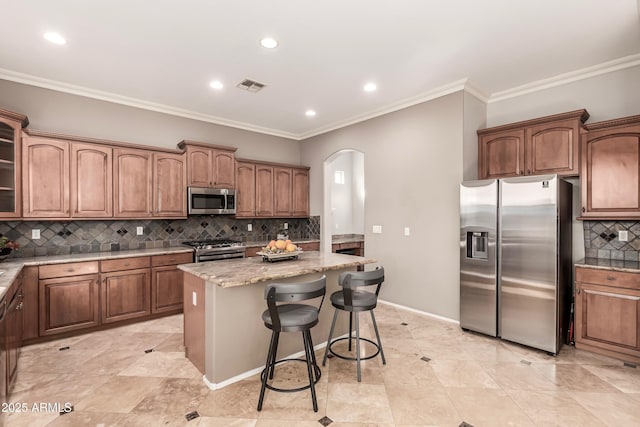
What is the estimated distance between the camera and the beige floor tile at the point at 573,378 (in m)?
2.55

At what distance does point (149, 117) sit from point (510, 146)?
478 centimetres

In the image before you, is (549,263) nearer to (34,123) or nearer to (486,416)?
(486,416)

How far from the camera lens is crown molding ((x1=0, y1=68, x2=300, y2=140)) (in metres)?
3.65

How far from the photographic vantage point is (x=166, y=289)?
4207mm

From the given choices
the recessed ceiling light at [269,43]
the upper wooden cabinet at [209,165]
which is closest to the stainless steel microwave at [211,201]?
the upper wooden cabinet at [209,165]

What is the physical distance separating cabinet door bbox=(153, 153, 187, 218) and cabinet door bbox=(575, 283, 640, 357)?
484 cm

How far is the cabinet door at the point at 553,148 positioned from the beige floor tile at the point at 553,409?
222cm

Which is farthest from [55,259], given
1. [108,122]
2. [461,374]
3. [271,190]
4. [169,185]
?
[461,374]

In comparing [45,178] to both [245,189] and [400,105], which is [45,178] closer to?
[245,189]

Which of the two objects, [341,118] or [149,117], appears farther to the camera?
[341,118]

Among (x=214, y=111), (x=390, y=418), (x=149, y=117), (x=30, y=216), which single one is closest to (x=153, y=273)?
(x=30, y=216)

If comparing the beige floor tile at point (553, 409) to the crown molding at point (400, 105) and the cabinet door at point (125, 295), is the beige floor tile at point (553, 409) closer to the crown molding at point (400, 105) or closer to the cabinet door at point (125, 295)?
the crown molding at point (400, 105)

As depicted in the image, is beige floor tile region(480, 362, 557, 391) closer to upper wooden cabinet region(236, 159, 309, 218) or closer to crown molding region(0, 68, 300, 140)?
upper wooden cabinet region(236, 159, 309, 218)

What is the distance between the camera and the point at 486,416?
2.20 metres
